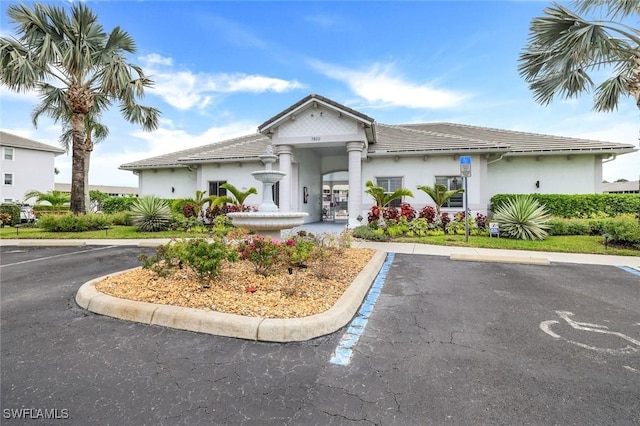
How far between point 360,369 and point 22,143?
4327 centimetres

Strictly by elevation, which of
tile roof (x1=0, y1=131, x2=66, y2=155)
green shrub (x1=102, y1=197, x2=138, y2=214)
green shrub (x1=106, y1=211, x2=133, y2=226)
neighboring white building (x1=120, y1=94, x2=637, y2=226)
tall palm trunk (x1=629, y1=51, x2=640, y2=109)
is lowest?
green shrub (x1=106, y1=211, x2=133, y2=226)

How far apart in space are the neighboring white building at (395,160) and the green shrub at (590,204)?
1.64 metres

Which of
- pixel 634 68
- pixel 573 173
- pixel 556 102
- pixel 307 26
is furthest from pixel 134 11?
pixel 573 173

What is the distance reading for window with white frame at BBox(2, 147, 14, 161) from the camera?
29641mm

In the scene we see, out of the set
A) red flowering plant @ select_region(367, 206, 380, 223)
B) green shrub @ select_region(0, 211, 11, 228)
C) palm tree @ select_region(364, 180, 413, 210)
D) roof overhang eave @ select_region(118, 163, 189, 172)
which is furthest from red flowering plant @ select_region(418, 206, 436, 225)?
green shrub @ select_region(0, 211, 11, 228)

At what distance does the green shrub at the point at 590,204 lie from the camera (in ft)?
43.4

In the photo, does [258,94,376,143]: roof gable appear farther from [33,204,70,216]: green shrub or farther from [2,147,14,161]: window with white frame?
[2,147,14,161]: window with white frame

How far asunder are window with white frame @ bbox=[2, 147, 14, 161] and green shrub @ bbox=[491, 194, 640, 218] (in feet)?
143

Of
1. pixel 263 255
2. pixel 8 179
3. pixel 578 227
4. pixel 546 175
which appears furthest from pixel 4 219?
pixel 546 175

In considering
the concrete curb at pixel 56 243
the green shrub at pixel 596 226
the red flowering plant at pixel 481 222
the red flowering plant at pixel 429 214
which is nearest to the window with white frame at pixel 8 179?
the concrete curb at pixel 56 243

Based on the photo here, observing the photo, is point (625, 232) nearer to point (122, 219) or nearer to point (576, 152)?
point (576, 152)

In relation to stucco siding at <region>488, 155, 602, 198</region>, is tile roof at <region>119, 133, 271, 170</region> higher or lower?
higher

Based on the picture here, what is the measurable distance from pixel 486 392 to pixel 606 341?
219cm

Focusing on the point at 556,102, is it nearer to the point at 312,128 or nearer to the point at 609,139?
the point at 609,139
